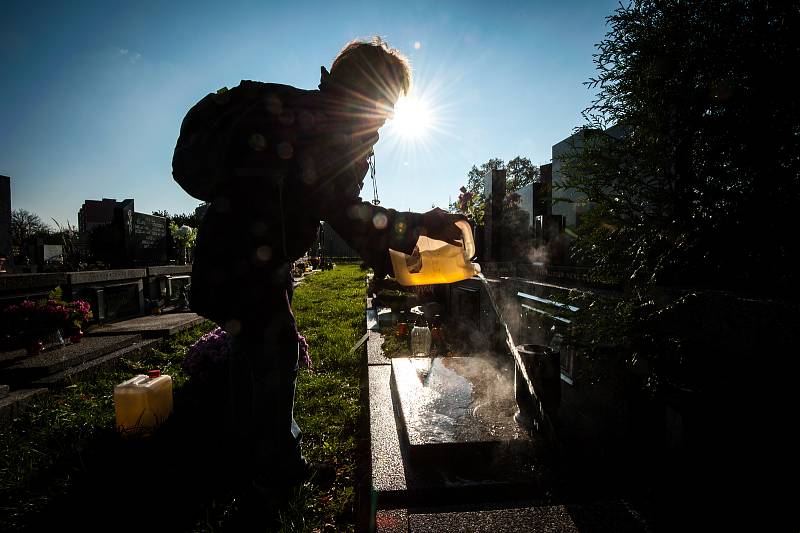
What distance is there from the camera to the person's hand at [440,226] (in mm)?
1743

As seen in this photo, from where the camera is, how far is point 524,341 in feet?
15.1

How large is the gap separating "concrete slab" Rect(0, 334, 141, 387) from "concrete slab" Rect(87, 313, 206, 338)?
1.71 feet

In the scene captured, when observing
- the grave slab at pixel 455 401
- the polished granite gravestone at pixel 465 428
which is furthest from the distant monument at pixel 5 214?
the polished granite gravestone at pixel 465 428

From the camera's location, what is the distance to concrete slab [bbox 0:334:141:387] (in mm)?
4070

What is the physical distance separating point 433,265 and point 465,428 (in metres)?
1.05

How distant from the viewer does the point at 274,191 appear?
5.84ft

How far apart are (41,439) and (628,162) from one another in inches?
193

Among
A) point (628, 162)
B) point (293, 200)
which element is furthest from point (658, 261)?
point (293, 200)

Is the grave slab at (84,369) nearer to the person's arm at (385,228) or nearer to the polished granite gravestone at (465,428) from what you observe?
the polished granite gravestone at (465,428)

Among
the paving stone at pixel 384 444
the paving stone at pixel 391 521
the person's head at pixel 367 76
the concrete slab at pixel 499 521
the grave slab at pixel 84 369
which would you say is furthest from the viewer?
the grave slab at pixel 84 369

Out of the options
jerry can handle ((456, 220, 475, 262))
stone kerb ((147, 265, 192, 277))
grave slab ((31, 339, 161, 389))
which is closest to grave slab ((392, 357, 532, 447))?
jerry can handle ((456, 220, 475, 262))

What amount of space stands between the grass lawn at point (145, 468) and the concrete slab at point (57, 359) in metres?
0.45

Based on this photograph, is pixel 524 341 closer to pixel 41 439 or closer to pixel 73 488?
pixel 73 488

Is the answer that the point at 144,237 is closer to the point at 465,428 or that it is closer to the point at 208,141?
the point at 208,141
